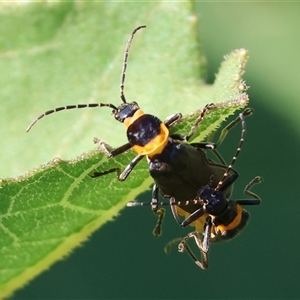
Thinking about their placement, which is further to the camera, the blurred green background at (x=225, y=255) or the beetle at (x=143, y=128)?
the blurred green background at (x=225, y=255)

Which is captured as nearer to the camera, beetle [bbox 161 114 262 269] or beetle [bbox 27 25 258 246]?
beetle [bbox 27 25 258 246]

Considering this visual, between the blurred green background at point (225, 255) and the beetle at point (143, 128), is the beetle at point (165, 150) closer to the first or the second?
the beetle at point (143, 128)

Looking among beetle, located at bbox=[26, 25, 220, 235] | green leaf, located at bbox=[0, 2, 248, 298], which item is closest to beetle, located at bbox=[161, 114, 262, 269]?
beetle, located at bbox=[26, 25, 220, 235]

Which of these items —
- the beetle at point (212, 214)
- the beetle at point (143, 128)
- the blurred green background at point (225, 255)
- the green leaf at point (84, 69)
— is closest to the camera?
the beetle at point (143, 128)

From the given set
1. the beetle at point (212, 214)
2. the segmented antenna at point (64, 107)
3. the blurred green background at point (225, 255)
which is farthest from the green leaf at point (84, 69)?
the blurred green background at point (225, 255)

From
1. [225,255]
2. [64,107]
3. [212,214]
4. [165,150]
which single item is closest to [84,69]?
[64,107]

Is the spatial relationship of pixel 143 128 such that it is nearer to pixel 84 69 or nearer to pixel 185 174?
pixel 185 174

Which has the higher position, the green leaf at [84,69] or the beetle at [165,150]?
the green leaf at [84,69]

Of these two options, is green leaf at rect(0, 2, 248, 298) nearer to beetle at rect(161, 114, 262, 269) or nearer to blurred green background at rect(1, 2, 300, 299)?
beetle at rect(161, 114, 262, 269)

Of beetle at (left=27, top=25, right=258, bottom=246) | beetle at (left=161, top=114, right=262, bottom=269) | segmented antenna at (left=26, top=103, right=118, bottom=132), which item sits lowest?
beetle at (left=161, top=114, right=262, bottom=269)

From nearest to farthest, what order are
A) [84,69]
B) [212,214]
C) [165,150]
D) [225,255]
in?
[165,150] < [84,69] < [212,214] < [225,255]
